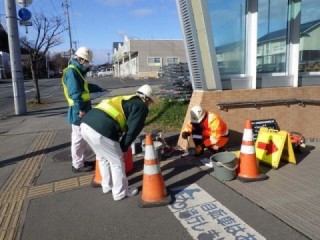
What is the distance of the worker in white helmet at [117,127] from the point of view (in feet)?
13.1

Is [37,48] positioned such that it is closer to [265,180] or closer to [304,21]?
[304,21]

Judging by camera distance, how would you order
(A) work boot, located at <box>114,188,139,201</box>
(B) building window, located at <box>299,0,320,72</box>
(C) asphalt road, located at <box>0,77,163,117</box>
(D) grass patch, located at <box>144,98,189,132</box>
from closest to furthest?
(A) work boot, located at <box>114,188,139,201</box> < (B) building window, located at <box>299,0,320,72</box> < (D) grass patch, located at <box>144,98,189,132</box> < (C) asphalt road, located at <box>0,77,163,117</box>

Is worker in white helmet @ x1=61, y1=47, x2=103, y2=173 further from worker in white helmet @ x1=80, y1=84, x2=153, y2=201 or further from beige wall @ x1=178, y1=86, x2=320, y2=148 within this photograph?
beige wall @ x1=178, y1=86, x2=320, y2=148

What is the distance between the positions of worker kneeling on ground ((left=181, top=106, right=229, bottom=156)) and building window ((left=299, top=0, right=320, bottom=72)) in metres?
3.34

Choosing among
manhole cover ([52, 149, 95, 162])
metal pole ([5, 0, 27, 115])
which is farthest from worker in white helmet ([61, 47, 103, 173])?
metal pole ([5, 0, 27, 115])

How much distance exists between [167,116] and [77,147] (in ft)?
14.8

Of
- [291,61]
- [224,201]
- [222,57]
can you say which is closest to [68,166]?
[224,201]

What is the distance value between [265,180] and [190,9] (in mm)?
3525

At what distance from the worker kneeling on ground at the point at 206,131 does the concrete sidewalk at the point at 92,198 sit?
0.43 m

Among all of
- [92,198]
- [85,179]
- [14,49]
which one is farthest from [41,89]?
[92,198]

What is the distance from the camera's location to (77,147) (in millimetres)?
5406

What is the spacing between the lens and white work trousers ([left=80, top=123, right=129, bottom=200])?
4.04 meters

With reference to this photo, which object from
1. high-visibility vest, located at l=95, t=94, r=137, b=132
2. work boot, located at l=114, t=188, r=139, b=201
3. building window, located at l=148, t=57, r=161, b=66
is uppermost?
building window, located at l=148, t=57, r=161, b=66

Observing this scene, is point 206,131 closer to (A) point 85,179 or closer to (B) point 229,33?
(A) point 85,179
